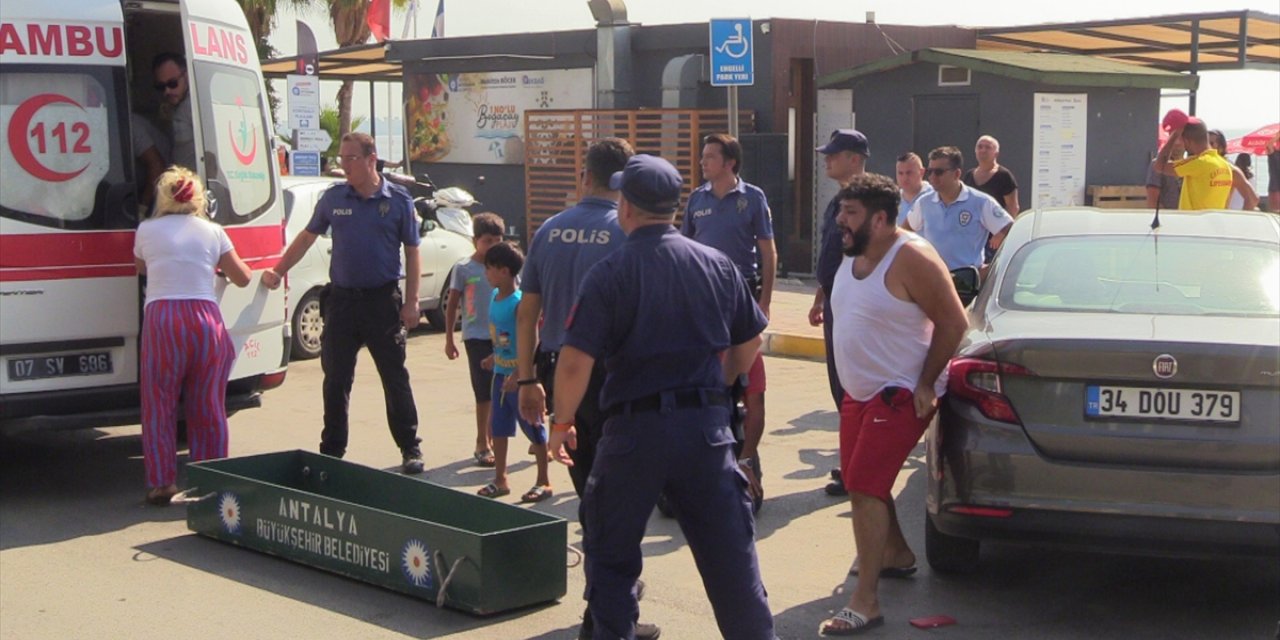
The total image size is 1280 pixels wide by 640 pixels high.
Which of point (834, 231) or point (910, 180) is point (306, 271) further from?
point (834, 231)

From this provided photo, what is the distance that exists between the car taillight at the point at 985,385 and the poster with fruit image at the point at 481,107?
16581mm

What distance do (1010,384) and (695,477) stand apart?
1569 millimetres

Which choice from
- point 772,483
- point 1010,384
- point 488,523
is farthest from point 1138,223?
point 488,523

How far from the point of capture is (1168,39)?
22.2 metres

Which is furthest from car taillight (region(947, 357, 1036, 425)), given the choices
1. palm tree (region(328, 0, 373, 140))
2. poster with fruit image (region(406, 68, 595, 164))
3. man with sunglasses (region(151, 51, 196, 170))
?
palm tree (region(328, 0, 373, 140))

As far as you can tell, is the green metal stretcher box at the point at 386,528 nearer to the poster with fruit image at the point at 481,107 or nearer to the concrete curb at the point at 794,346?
the concrete curb at the point at 794,346

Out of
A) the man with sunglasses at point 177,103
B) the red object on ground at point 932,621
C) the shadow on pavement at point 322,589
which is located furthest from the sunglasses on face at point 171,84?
the red object on ground at point 932,621

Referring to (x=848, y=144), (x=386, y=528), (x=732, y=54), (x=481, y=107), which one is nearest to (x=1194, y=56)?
(x=732, y=54)

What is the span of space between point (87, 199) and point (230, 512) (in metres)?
2.16

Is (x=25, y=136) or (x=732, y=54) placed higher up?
(x=732, y=54)

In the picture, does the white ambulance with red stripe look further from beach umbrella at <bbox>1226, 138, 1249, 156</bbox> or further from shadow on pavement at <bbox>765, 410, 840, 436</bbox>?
beach umbrella at <bbox>1226, 138, 1249, 156</bbox>

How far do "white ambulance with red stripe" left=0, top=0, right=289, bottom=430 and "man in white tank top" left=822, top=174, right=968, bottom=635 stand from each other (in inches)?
163

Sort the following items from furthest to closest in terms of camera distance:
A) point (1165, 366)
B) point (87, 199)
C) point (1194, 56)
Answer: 1. point (1194, 56)
2. point (87, 199)
3. point (1165, 366)

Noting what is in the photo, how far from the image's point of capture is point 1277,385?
17.4 ft
